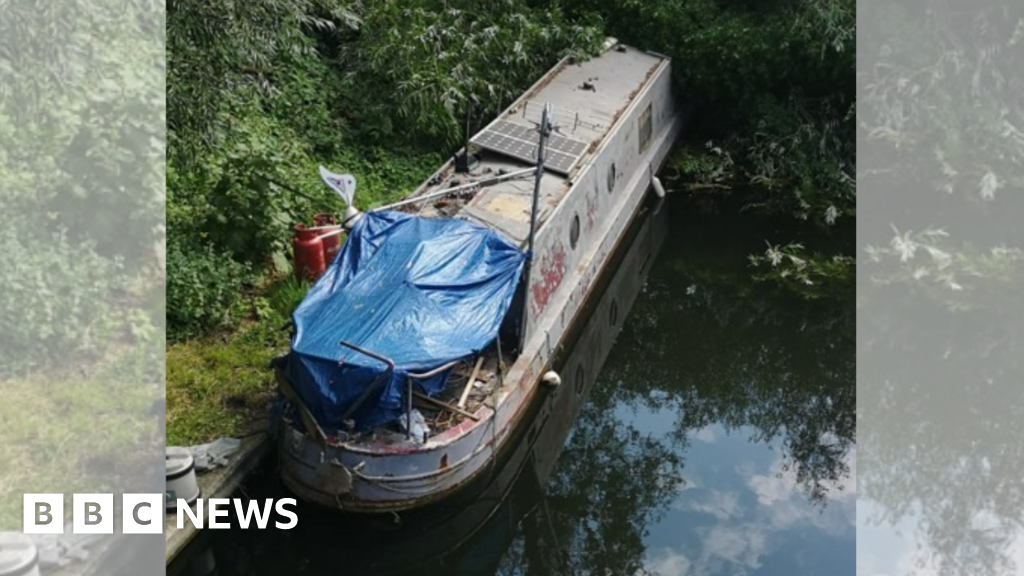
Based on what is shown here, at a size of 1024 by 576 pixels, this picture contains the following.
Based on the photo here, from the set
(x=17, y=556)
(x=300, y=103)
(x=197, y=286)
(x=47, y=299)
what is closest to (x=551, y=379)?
(x=197, y=286)

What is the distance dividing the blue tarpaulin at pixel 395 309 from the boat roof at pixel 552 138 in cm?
96

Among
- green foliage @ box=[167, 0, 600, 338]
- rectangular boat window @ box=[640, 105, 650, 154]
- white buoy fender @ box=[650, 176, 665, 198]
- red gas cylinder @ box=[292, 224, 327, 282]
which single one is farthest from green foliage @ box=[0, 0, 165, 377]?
white buoy fender @ box=[650, 176, 665, 198]

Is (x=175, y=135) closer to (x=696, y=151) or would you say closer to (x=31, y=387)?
(x=31, y=387)

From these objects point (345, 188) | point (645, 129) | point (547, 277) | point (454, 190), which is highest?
point (345, 188)

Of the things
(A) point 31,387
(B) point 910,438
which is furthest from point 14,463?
(B) point 910,438

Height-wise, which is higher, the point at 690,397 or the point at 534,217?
the point at 534,217

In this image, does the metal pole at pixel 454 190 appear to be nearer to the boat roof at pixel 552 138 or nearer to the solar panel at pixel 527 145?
the boat roof at pixel 552 138

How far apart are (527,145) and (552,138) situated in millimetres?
546

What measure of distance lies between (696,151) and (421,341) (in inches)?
411

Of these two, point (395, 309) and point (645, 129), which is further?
point (645, 129)

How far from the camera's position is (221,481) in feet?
30.6

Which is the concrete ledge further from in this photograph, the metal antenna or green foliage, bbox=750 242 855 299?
green foliage, bbox=750 242 855 299

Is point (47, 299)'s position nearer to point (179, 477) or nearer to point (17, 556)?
point (179, 477)

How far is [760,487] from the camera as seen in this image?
1083 centimetres
